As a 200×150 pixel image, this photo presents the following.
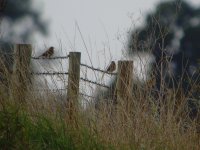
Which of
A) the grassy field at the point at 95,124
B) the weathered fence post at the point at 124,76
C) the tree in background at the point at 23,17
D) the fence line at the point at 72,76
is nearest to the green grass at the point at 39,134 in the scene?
the grassy field at the point at 95,124

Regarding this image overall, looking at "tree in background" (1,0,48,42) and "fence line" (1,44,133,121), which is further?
"tree in background" (1,0,48,42)

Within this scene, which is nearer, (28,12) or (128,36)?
(128,36)

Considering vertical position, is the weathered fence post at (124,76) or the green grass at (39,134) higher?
the weathered fence post at (124,76)

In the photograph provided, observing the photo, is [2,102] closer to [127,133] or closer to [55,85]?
[55,85]

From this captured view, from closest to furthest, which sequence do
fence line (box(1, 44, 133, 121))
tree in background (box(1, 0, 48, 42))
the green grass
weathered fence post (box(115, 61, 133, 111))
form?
the green grass → fence line (box(1, 44, 133, 121)) → weathered fence post (box(115, 61, 133, 111)) → tree in background (box(1, 0, 48, 42))

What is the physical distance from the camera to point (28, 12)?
26531mm

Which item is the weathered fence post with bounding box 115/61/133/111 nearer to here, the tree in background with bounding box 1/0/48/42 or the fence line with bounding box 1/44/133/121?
the fence line with bounding box 1/44/133/121

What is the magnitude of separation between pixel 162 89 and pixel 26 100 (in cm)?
131

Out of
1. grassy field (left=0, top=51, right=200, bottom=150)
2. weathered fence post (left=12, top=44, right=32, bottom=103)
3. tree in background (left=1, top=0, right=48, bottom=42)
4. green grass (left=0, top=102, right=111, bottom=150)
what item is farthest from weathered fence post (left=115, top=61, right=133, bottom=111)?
tree in background (left=1, top=0, right=48, bottom=42)

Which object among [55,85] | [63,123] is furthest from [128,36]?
[63,123]

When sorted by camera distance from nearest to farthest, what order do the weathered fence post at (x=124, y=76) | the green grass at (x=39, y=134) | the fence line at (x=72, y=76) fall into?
the green grass at (x=39, y=134) → the fence line at (x=72, y=76) → the weathered fence post at (x=124, y=76)

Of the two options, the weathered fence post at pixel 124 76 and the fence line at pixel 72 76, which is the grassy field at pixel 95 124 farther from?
the weathered fence post at pixel 124 76

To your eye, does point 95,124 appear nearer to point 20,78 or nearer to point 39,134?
point 39,134

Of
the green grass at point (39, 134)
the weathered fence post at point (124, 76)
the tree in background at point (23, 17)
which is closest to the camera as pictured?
the green grass at point (39, 134)
